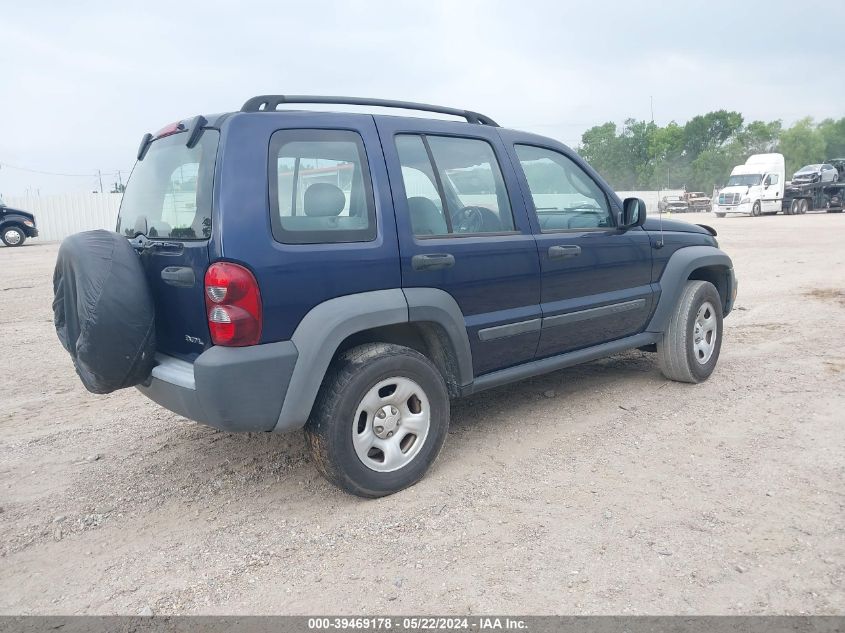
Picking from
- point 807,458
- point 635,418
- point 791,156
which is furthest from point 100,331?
point 791,156

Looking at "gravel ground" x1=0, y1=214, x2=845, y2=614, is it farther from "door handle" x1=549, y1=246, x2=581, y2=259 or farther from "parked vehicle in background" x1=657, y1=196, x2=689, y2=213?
"parked vehicle in background" x1=657, y1=196, x2=689, y2=213

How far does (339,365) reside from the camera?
3258 millimetres

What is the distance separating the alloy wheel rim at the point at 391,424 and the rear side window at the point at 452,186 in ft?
2.70

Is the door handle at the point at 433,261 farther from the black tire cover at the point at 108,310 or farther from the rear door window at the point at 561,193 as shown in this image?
the black tire cover at the point at 108,310

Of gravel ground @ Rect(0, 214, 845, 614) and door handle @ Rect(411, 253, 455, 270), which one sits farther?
door handle @ Rect(411, 253, 455, 270)

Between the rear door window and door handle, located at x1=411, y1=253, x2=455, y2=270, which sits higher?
the rear door window

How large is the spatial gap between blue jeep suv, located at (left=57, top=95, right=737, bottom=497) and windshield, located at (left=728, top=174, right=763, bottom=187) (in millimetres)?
32301

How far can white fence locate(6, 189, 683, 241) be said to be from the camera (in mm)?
30750

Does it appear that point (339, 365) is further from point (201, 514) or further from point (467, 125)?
point (467, 125)

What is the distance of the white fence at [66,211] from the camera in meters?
30.8

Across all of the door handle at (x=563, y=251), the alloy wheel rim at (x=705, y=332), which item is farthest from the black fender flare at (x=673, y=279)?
the door handle at (x=563, y=251)

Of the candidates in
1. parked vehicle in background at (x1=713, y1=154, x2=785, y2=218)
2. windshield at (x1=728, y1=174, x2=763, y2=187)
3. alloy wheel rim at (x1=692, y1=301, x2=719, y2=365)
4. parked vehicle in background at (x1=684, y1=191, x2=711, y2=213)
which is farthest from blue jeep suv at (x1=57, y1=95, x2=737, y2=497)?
parked vehicle in background at (x1=684, y1=191, x2=711, y2=213)

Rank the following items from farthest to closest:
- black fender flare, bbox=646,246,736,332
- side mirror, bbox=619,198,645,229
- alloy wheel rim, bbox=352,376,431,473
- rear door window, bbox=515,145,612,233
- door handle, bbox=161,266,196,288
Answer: black fender flare, bbox=646,246,736,332 → side mirror, bbox=619,198,645,229 → rear door window, bbox=515,145,612,233 → alloy wheel rim, bbox=352,376,431,473 → door handle, bbox=161,266,196,288

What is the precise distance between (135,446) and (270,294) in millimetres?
1980
